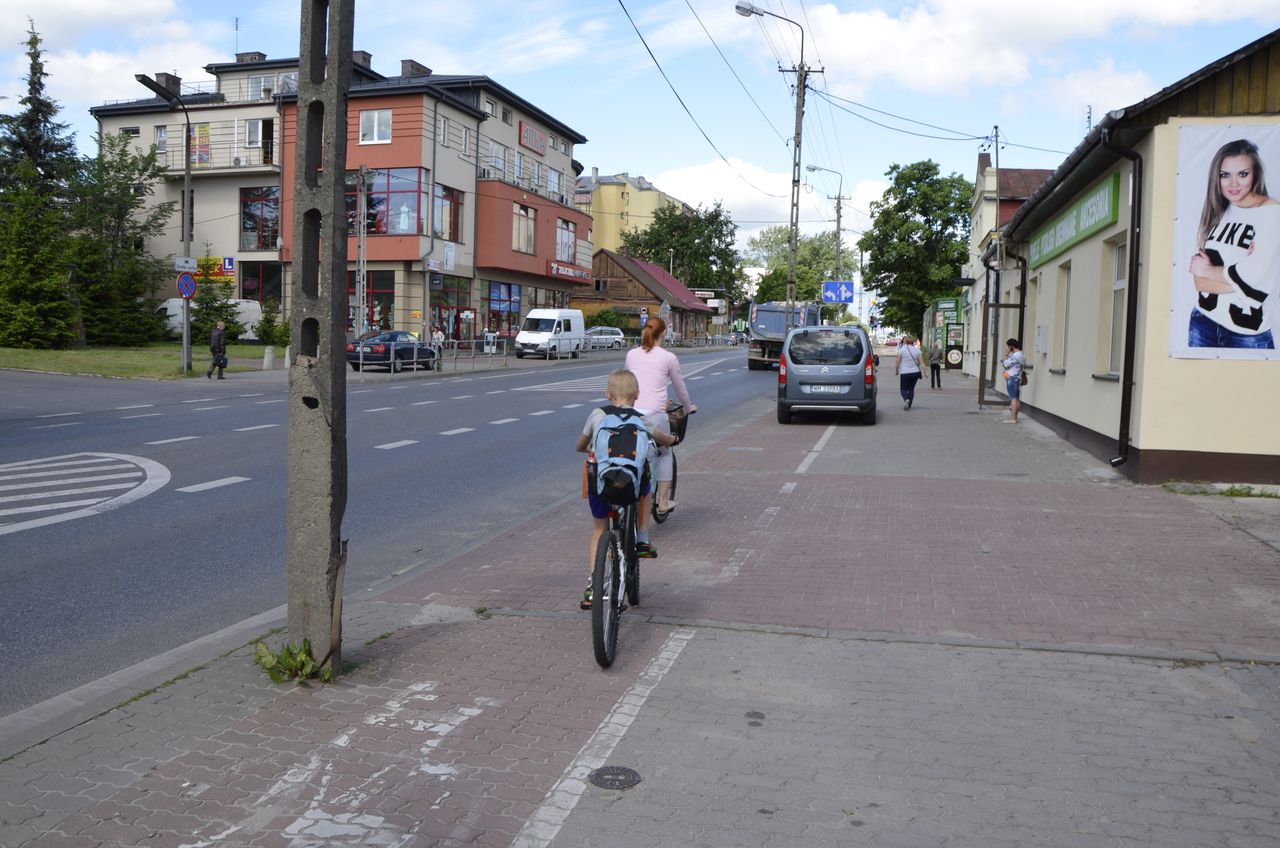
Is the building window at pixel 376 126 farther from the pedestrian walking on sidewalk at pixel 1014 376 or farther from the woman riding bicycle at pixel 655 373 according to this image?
the woman riding bicycle at pixel 655 373

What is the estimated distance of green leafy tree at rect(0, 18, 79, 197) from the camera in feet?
155

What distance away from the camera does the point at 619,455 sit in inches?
222

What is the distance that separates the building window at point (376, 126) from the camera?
153 ft

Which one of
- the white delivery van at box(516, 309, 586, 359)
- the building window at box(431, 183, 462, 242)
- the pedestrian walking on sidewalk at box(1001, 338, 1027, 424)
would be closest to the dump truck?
the white delivery van at box(516, 309, 586, 359)

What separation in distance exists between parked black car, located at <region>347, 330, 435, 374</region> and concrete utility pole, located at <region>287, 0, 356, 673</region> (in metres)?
31.4

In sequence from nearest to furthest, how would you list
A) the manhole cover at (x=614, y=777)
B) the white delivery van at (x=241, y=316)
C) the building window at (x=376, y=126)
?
1. the manhole cover at (x=614, y=777)
2. the building window at (x=376, y=126)
3. the white delivery van at (x=241, y=316)

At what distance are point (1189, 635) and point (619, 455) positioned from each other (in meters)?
3.27

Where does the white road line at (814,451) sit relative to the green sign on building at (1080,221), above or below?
below

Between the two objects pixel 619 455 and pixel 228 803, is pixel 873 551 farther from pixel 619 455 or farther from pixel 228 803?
pixel 228 803

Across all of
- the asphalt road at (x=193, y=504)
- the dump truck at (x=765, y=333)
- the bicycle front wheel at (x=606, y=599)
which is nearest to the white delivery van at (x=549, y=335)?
the dump truck at (x=765, y=333)

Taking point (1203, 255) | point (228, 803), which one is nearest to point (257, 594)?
point (228, 803)

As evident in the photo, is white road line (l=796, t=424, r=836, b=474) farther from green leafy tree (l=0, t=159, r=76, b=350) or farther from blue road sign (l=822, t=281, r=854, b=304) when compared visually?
green leafy tree (l=0, t=159, r=76, b=350)

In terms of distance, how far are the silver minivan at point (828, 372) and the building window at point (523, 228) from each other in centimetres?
3601

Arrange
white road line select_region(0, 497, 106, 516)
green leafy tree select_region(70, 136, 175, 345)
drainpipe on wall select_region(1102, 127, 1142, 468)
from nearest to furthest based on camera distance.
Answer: white road line select_region(0, 497, 106, 516), drainpipe on wall select_region(1102, 127, 1142, 468), green leafy tree select_region(70, 136, 175, 345)
